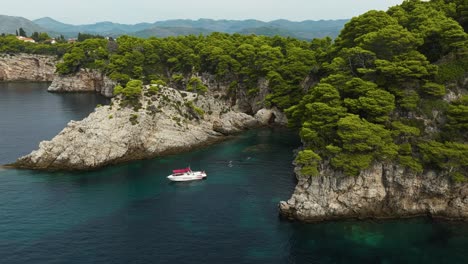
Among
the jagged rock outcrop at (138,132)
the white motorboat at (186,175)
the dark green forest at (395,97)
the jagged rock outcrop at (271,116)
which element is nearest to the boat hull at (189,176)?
the white motorboat at (186,175)

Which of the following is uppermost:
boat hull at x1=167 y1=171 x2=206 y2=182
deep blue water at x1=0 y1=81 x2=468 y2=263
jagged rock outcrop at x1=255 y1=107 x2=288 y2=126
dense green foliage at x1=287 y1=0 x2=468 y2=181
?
dense green foliage at x1=287 y1=0 x2=468 y2=181

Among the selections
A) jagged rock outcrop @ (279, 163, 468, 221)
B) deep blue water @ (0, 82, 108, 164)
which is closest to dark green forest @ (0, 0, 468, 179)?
jagged rock outcrop @ (279, 163, 468, 221)

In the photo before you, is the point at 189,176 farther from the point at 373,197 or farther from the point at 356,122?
the point at 373,197

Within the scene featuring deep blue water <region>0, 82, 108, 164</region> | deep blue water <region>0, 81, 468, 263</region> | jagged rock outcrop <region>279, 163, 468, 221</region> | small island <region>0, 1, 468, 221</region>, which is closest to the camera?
deep blue water <region>0, 81, 468, 263</region>

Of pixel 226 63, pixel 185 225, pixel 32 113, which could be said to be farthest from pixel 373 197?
pixel 32 113

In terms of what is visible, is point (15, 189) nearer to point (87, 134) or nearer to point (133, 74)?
point (87, 134)

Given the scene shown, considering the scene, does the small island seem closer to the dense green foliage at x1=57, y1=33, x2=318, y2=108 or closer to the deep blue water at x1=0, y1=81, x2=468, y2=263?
the dense green foliage at x1=57, y1=33, x2=318, y2=108

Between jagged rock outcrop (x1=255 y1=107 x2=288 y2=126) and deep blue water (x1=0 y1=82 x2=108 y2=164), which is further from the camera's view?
jagged rock outcrop (x1=255 y1=107 x2=288 y2=126)
